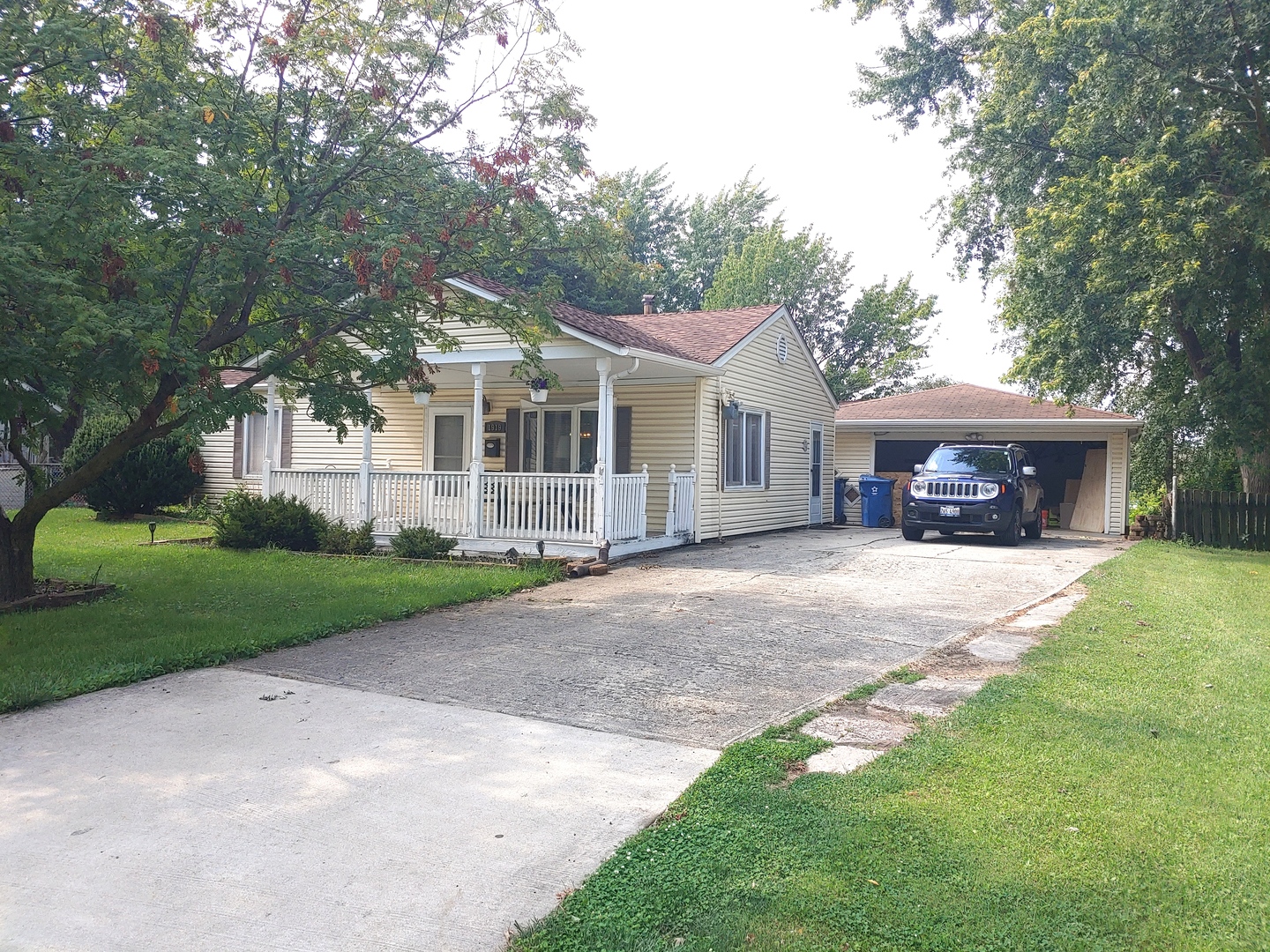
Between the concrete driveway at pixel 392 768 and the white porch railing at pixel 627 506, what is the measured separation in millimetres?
3940

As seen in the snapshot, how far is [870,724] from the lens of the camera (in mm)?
5223

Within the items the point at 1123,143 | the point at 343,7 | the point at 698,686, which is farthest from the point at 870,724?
the point at 1123,143

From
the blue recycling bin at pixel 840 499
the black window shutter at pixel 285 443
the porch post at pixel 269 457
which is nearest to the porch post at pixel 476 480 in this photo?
the porch post at pixel 269 457

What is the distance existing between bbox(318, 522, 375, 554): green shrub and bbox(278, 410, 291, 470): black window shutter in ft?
18.5

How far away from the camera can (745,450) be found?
16.9 metres

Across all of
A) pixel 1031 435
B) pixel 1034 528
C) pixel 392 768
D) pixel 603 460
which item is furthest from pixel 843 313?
pixel 392 768

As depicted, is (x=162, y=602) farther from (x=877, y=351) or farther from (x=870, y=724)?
(x=877, y=351)

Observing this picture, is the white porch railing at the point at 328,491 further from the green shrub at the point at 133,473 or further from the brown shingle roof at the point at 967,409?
the brown shingle roof at the point at 967,409

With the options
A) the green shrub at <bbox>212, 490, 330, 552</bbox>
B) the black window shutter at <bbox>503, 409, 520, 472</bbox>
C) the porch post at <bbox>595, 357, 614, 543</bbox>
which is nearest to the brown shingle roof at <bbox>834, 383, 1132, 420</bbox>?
the black window shutter at <bbox>503, 409, 520, 472</bbox>

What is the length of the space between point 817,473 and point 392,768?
55.8 feet

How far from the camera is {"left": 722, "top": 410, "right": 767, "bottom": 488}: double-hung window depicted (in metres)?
16.2

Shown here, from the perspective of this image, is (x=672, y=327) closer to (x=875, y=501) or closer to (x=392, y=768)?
(x=875, y=501)

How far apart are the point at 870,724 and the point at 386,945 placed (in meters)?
3.20

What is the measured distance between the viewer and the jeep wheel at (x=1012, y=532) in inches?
625
